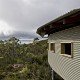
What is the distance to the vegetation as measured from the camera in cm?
2859

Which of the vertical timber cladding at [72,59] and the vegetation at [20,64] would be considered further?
the vegetation at [20,64]

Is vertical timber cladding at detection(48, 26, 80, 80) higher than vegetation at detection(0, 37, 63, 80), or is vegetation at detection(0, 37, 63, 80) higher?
vertical timber cladding at detection(48, 26, 80, 80)

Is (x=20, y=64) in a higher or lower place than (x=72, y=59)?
lower

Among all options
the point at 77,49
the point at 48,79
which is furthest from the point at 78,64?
the point at 48,79

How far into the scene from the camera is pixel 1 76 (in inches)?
1217

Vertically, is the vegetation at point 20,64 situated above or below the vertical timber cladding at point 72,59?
below

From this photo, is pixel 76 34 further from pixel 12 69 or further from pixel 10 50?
pixel 10 50

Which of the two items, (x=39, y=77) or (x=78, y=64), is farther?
(x=39, y=77)

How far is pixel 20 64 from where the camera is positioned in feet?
134

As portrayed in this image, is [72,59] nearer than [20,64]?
Yes

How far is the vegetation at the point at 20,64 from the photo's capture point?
1125 inches

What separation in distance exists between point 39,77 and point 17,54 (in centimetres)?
2794

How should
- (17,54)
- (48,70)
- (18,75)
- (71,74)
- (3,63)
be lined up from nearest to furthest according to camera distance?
1. (71,74)
2. (48,70)
3. (18,75)
4. (3,63)
5. (17,54)

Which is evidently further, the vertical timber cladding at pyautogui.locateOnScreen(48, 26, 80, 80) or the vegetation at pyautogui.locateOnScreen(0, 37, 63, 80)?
the vegetation at pyautogui.locateOnScreen(0, 37, 63, 80)
